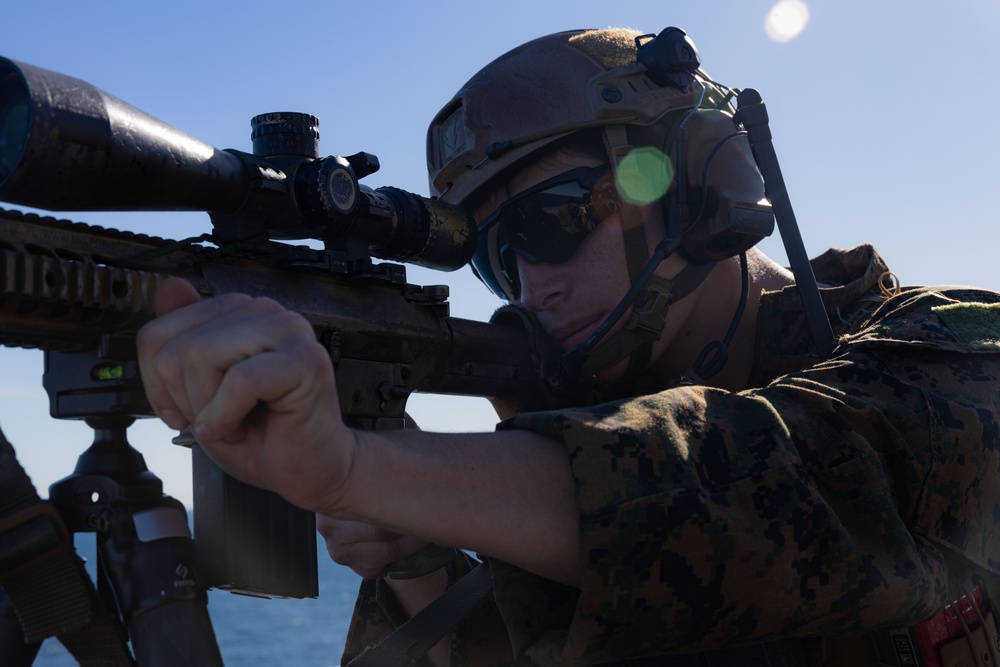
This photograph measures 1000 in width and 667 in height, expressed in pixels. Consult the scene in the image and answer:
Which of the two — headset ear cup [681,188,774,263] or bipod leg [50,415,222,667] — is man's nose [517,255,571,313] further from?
bipod leg [50,415,222,667]

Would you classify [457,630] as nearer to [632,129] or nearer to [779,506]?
[779,506]

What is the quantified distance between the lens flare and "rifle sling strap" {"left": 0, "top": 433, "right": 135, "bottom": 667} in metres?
2.06

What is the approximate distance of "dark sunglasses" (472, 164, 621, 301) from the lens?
10.6 feet

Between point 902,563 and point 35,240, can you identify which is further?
point 902,563

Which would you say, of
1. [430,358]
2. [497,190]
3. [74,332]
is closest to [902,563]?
[430,358]

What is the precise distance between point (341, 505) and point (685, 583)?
2.18ft

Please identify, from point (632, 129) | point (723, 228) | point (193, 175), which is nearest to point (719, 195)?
point (723, 228)

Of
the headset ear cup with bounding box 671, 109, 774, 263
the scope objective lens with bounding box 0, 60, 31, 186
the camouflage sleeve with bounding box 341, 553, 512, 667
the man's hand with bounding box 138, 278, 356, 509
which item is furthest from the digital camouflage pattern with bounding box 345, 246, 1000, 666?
the camouflage sleeve with bounding box 341, 553, 512, 667

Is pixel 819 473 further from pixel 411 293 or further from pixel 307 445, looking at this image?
pixel 411 293

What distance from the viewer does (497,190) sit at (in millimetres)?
3473

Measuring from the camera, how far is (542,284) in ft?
10.7

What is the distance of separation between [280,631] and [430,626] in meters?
121

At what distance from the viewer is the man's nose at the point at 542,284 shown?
3.24m

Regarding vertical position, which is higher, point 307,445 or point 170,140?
point 170,140
